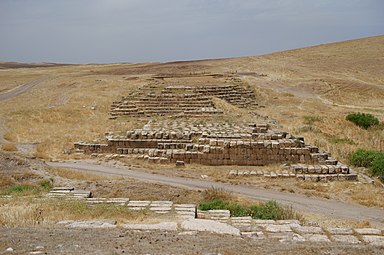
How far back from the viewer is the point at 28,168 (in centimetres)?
1280

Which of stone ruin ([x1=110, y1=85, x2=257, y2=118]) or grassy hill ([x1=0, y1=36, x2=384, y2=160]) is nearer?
grassy hill ([x1=0, y1=36, x2=384, y2=160])

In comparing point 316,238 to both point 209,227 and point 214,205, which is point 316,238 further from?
point 214,205

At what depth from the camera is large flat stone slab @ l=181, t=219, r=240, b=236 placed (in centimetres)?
642

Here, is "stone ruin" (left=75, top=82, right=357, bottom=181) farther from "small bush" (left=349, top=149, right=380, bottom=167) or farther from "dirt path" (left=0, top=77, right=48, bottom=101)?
"dirt path" (left=0, top=77, right=48, bottom=101)

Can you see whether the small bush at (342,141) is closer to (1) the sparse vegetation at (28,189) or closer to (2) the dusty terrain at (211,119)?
(2) the dusty terrain at (211,119)

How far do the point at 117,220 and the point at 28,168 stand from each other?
22.4 ft

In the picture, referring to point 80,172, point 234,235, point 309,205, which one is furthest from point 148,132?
point 234,235

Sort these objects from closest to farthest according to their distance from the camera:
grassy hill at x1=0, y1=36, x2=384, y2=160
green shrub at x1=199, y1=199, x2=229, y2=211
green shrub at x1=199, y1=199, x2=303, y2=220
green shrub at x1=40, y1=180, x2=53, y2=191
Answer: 1. green shrub at x1=199, y1=199, x2=303, y2=220
2. green shrub at x1=199, y1=199, x2=229, y2=211
3. green shrub at x1=40, y1=180, x2=53, y2=191
4. grassy hill at x1=0, y1=36, x2=384, y2=160

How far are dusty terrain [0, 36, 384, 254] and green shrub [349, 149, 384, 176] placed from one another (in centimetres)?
63

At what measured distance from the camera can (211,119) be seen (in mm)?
21109

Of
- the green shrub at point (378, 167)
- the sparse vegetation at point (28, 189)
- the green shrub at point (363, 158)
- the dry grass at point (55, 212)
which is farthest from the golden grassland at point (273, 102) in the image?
the dry grass at point (55, 212)

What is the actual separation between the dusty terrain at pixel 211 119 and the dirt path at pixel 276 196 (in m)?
0.44

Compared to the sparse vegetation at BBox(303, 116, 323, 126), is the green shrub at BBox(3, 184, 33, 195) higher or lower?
lower

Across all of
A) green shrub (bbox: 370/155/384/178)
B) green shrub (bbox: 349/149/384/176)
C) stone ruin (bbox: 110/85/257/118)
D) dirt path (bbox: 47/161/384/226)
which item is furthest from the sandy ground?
stone ruin (bbox: 110/85/257/118)
